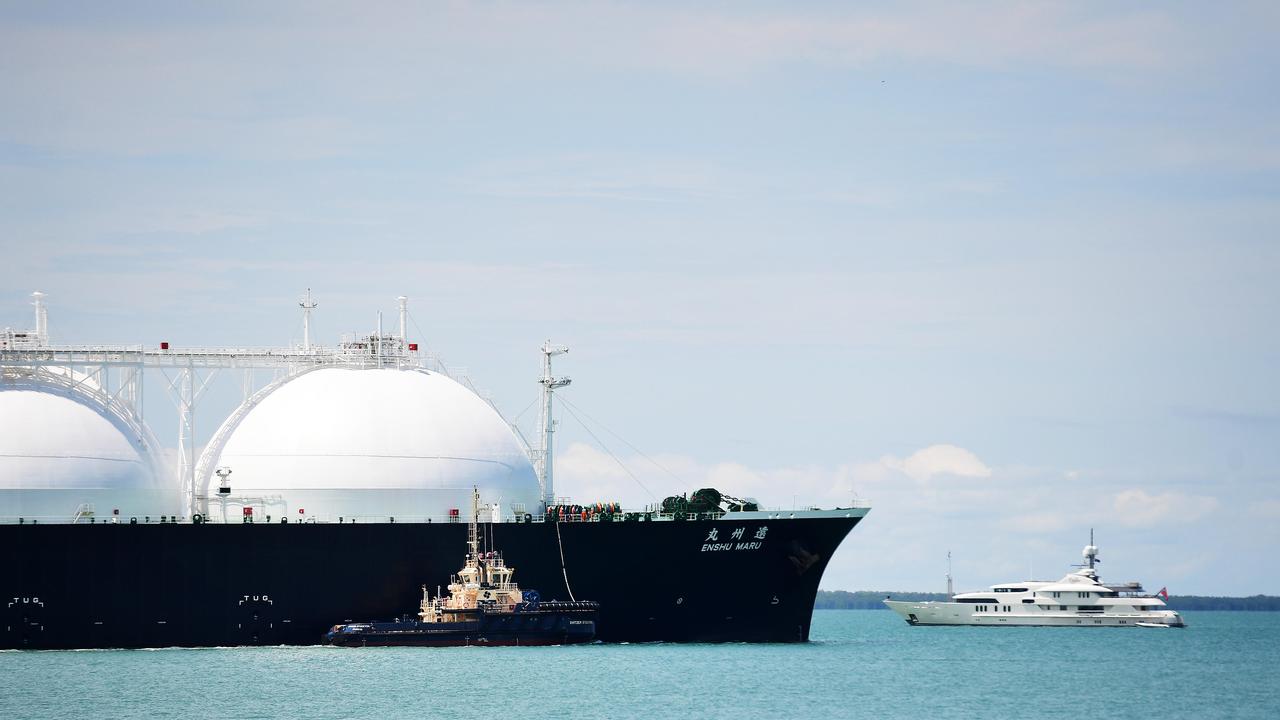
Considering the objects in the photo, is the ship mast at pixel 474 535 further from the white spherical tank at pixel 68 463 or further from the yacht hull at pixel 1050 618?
the yacht hull at pixel 1050 618

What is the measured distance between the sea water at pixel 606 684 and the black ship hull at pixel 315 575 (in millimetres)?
1034

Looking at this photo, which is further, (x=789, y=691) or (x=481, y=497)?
(x=481, y=497)

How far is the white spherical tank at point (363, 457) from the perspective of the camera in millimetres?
64938

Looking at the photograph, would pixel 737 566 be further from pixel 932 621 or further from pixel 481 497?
pixel 932 621

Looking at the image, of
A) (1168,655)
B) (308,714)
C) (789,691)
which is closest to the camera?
(308,714)

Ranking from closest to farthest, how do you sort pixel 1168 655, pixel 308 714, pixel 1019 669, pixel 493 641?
1. pixel 308 714
2. pixel 493 641
3. pixel 1019 669
4. pixel 1168 655

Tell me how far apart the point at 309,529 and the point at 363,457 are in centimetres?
333

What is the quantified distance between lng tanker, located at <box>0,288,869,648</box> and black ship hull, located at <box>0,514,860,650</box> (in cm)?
5

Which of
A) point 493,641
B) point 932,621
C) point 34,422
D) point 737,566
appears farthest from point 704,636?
point 932,621

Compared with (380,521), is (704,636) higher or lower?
lower

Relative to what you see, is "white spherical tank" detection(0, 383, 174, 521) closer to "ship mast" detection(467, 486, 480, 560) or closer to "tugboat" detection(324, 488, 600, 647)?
"tugboat" detection(324, 488, 600, 647)

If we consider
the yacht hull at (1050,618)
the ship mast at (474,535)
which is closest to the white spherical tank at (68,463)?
the ship mast at (474,535)

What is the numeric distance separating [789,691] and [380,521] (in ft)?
58.8

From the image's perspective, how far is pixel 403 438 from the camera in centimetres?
6581
